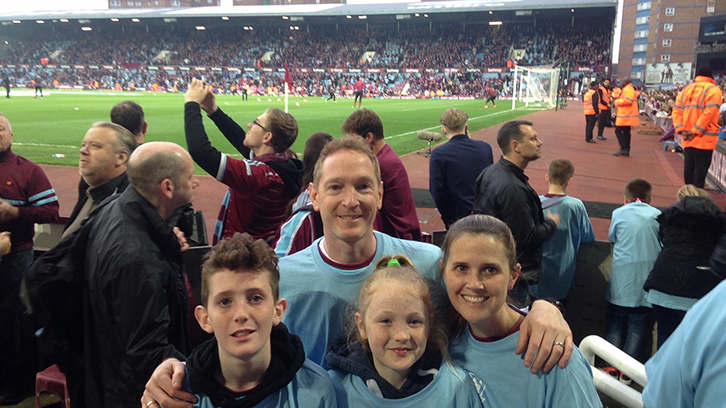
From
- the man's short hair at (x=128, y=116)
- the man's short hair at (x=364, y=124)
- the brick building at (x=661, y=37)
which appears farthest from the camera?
the brick building at (x=661, y=37)

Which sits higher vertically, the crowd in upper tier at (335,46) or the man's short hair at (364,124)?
the crowd in upper tier at (335,46)

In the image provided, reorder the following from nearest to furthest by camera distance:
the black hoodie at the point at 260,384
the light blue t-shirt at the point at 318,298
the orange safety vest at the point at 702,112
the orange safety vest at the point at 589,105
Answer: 1. the black hoodie at the point at 260,384
2. the light blue t-shirt at the point at 318,298
3. the orange safety vest at the point at 702,112
4. the orange safety vest at the point at 589,105

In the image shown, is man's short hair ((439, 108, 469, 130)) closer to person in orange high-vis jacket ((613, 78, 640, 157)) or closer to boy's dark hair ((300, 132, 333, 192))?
boy's dark hair ((300, 132, 333, 192))

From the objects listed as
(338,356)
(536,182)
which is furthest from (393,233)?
(536,182)

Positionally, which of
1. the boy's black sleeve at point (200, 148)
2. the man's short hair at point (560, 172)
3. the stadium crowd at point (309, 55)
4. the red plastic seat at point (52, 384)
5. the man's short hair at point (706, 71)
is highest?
the stadium crowd at point (309, 55)

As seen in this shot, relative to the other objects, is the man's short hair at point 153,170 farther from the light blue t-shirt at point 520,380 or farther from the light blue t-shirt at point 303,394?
the light blue t-shirt at point 520,380

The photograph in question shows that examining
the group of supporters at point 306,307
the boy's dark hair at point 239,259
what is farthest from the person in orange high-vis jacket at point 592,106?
the boy's dark hair at point 239,259

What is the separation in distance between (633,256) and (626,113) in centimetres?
1141

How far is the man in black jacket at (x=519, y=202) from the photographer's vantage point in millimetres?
3732

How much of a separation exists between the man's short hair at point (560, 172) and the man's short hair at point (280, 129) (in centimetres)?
227

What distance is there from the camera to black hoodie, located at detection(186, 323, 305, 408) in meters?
1.66

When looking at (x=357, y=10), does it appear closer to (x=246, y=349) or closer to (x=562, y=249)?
(x=562, y=249)

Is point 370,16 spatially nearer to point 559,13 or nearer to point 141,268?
point 559,13

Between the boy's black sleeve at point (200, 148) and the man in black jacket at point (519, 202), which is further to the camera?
the man in black jacket at point (519, 202)
